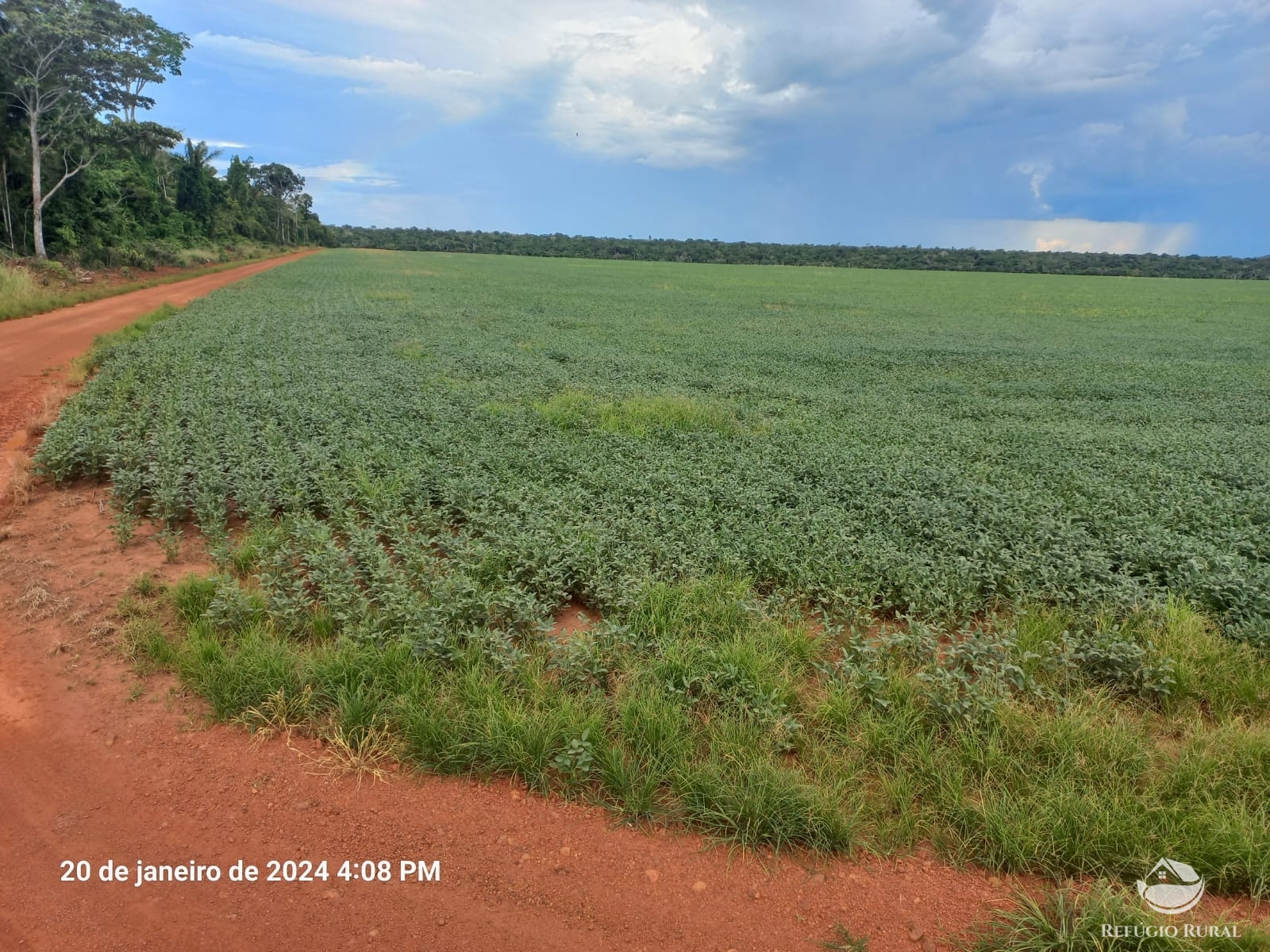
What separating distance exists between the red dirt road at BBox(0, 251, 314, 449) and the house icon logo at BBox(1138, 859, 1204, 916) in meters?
12.5

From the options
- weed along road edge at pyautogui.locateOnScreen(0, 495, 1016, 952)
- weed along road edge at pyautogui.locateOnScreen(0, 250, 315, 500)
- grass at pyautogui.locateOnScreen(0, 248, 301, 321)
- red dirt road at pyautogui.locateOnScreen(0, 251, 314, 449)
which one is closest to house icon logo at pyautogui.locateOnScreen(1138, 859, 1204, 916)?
weed along road edge at pyautogui.locateOnScreen(0, 495, 1016, 952)

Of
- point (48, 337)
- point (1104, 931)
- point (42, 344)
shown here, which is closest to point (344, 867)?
point (1104, 931)

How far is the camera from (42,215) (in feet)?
101

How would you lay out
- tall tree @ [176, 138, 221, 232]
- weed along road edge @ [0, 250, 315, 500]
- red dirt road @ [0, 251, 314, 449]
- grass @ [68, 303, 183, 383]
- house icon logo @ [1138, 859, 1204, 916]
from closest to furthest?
house icon logo @ [1138, 859, 1204, 916]
weed along road edge @ [0, 250, 315, 500]
red dirt road @ [0, 251, 314, 449]
grass @ [68, 303, 183, 383]
tall tree @ [176, 138, 221, 232]

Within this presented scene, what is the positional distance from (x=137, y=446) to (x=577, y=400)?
618 centimetres

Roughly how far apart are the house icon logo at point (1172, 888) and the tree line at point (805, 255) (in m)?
111

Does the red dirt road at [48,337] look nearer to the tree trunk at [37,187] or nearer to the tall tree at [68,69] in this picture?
the tree trunk at [37,187]

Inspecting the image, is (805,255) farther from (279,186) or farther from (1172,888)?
(1172,888)

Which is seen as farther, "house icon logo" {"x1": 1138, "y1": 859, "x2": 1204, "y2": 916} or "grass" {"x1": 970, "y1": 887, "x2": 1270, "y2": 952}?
"house icon logo" {"x1": 1138, "y1": 859, "x2": 1204, "y2": 916}

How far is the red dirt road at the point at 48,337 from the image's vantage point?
36.5 feet

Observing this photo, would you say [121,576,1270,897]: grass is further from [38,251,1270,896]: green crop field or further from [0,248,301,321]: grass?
[0,248,301,321]: grass

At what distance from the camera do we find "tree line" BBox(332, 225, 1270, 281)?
333ft

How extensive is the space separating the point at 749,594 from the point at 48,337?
1961 cm

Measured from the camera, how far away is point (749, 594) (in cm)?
539
